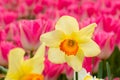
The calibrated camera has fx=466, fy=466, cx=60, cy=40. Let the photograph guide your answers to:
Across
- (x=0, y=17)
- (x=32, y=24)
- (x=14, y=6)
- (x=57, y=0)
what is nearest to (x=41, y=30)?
(x=32, y=24)

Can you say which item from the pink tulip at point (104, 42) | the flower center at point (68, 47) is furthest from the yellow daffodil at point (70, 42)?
the pink tulip at point (104, 42)

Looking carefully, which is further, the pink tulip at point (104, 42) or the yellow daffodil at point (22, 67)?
the pink tulip at point (104, 42)

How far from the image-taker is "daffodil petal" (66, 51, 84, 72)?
1.01 m

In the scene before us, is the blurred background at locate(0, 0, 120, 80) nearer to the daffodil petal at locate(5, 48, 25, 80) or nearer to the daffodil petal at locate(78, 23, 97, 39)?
the daffodil petal at locate(5, 48, 25, 80)

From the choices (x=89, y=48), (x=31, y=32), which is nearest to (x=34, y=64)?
(x=89, y=48)

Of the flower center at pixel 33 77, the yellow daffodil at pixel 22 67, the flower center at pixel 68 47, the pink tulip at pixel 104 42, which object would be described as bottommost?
the flower center at pixel 33 77

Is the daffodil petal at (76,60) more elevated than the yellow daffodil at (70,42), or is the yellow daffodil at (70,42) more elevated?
the yellow daffodil at (70,42)

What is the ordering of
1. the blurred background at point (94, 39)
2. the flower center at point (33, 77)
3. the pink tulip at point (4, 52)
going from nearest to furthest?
the flower center at point (33, 77), the blurred background at point (94, 39), the pink tulip at point (4, 52)

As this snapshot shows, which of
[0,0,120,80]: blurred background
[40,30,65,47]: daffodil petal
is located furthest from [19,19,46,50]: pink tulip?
[40,30,65,47]: daffodil petal

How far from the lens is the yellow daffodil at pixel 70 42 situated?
101 cm

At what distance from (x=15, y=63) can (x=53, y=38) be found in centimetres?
11

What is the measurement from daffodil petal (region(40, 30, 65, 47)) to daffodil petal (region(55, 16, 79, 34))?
1 centimetres

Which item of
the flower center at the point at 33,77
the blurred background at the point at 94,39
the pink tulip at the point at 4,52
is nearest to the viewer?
the flower center at the point at 33,77

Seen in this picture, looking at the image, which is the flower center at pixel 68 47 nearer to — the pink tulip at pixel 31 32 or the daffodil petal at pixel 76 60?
the daffodil petal at pixel 76 60
